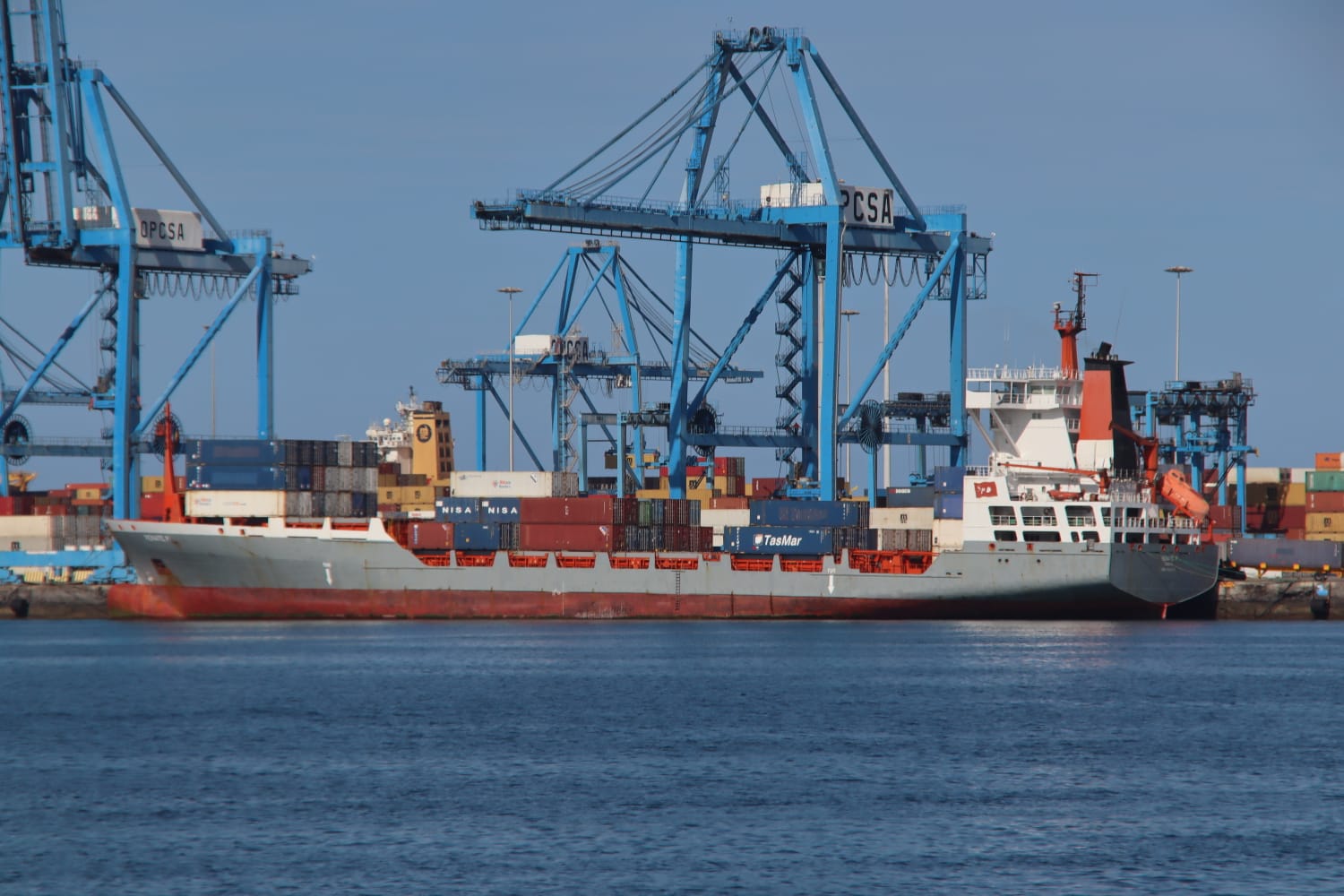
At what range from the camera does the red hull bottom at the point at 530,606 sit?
189 feet

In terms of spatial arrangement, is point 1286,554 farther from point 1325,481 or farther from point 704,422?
point 704,422

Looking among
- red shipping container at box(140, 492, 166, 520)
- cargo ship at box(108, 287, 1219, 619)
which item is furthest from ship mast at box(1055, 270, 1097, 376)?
red shipping container at box(140, 492, 166, 520)

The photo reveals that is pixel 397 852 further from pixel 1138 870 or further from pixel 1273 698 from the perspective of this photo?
pixel 1273 698

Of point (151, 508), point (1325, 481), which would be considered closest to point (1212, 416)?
point (1325, 481)

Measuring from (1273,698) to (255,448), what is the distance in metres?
34.4

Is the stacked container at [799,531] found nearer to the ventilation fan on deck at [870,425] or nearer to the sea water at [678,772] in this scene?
the ventilation fan on deck at [870,425]

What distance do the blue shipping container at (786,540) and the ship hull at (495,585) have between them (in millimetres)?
684

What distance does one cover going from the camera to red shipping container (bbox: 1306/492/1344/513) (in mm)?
73000

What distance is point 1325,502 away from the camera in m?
73.7

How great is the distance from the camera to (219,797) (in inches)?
1049

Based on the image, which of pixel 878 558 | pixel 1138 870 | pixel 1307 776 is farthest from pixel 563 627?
pixel 1138 870

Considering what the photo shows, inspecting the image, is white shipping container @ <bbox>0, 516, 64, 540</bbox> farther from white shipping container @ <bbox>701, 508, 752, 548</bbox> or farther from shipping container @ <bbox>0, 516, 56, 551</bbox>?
white shipping container @ <bbox>701, 508, 752, 548</bbox>

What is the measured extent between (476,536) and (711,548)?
7.82m

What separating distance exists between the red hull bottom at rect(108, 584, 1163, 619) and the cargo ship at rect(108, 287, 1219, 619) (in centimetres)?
6
